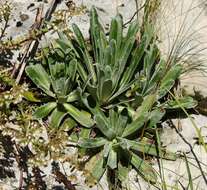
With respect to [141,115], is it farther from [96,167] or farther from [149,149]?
[96,167]

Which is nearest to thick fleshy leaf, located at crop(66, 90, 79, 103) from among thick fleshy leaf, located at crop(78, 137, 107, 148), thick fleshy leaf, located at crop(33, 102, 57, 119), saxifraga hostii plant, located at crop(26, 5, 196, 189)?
saxifraga hostii plant, located at crop(26, 5, 196, 189)

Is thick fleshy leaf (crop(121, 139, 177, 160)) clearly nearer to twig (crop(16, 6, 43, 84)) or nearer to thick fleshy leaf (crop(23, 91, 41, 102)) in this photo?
thick fleshy leaf (crop(23, 91, 41, 102))

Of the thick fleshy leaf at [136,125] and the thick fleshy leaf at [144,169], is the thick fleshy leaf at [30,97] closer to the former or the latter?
the thick fleshy leaf at [136,125]

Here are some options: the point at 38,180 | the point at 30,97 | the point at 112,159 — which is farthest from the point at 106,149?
the point at 30,97

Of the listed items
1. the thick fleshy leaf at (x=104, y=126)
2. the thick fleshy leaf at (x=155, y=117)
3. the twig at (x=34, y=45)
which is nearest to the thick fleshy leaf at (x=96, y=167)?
the thick fleshy leaf at (x=104, y=126)

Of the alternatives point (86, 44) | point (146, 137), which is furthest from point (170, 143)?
point (86, 44)

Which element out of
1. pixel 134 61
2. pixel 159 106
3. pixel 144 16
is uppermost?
pixel 144 16

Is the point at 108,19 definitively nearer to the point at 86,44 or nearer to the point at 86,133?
the point at 86,44
